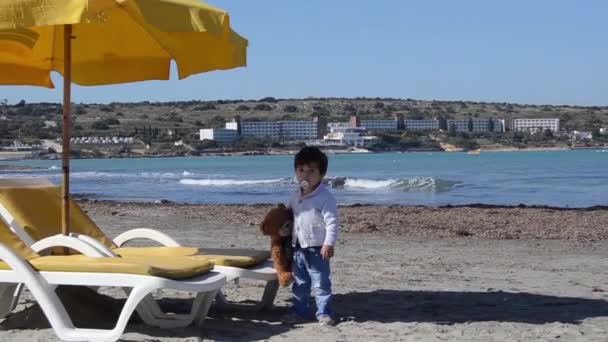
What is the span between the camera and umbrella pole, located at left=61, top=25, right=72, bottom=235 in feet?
19.3

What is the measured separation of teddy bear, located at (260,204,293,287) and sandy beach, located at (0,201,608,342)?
1.04 feet

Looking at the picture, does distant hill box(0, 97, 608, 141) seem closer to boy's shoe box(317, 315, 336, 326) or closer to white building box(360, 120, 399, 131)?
white building box(360, 120, 399, 131)

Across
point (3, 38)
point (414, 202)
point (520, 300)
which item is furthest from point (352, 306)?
point (414, 202)

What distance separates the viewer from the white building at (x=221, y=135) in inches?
4096

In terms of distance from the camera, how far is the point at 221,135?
106375 millimetres

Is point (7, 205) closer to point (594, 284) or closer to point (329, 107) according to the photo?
point (594, 284)

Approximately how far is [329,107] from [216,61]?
11547cm

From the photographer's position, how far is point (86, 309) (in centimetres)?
566

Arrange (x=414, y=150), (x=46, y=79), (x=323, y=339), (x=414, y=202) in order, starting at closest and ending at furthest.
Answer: (x=323, y=339), (x=46, y=79), (x=414, y=202), (x=414, y=150)

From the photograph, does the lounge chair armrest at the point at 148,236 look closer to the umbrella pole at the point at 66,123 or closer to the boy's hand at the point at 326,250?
the umbrella pole at the point at 66,123

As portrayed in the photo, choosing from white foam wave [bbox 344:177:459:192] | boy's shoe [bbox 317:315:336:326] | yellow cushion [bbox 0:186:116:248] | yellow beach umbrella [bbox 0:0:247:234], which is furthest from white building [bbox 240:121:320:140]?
boy's shoe [bbox 317:315:336:326]

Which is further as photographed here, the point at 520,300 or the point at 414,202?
the point at 414,202

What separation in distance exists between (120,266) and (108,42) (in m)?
2.43

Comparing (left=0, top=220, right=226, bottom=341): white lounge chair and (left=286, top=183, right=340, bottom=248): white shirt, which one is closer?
(left=0, top=220, right=226, bottom=341): white lounge chair
